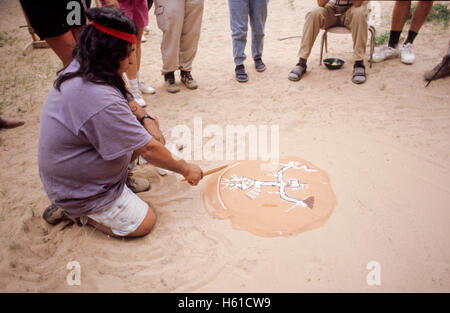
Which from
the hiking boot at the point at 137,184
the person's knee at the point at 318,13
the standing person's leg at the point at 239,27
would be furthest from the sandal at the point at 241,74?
the hiking boot at the point at 137,184

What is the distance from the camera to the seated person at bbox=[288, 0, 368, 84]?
3.13 m

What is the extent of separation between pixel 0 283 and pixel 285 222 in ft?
5.47

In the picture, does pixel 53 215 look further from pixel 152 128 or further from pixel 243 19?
pixel 243 19

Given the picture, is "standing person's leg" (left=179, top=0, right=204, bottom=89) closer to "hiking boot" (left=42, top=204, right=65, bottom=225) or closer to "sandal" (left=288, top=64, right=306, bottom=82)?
"sandal" (left=288, top=64, right=306, bottom=82)

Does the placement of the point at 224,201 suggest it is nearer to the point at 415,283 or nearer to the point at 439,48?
the point at 415,283

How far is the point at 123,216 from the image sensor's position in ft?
5.78

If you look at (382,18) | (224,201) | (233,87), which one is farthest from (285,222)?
(382,18)

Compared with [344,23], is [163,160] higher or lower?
lower

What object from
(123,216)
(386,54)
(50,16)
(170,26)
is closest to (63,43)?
(50,16)

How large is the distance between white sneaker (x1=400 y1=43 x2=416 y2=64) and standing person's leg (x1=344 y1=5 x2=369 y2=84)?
53 cm

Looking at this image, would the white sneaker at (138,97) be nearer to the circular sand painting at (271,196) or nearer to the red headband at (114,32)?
the circular sand painting at (271,196)

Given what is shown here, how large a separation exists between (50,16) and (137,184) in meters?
1.53

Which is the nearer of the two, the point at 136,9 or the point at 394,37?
Result: the point at 136,9

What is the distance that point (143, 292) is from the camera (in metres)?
1.56
